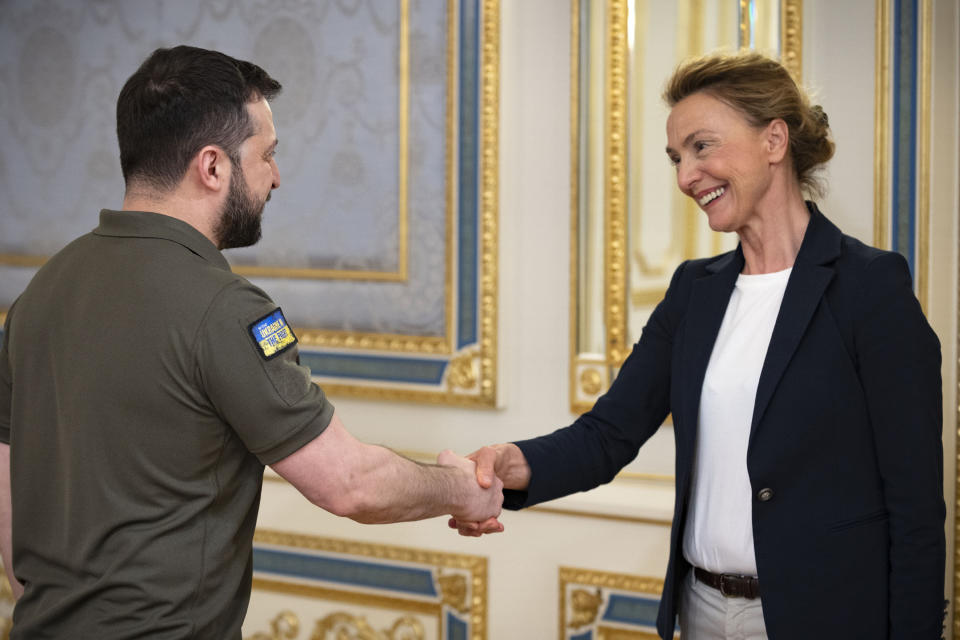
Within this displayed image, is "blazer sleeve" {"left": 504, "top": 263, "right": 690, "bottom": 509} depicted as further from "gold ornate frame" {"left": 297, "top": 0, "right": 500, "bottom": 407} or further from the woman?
"gold ornate frame" {"left": 297, "top": 0, "right": 500, "bottom": 407}

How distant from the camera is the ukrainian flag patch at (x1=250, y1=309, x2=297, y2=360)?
1.39 metres

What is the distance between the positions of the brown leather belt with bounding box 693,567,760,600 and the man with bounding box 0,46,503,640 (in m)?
0.58

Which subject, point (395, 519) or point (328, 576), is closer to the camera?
point (395, 519)

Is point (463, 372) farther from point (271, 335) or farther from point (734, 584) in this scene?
point (271, 335)

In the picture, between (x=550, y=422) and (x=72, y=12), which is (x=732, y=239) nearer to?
(x=550, y=422)

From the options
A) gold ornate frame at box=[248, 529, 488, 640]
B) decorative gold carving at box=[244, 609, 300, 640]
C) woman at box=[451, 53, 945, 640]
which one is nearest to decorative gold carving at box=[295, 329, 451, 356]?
gold ornate frame at box=[248, 529, 488, 640]

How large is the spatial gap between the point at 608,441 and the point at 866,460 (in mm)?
569

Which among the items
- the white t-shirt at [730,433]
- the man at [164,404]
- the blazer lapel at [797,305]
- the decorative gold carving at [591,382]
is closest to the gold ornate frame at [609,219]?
the decorative gold carving at [591,382]

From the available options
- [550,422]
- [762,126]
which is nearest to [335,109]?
[550,422]

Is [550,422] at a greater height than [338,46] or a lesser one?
lesser

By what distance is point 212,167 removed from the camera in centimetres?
153

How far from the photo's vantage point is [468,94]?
9.36 ft

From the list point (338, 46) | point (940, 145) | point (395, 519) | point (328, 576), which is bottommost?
point (328, 576)

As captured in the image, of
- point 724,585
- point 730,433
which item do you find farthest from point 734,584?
point 730,433
